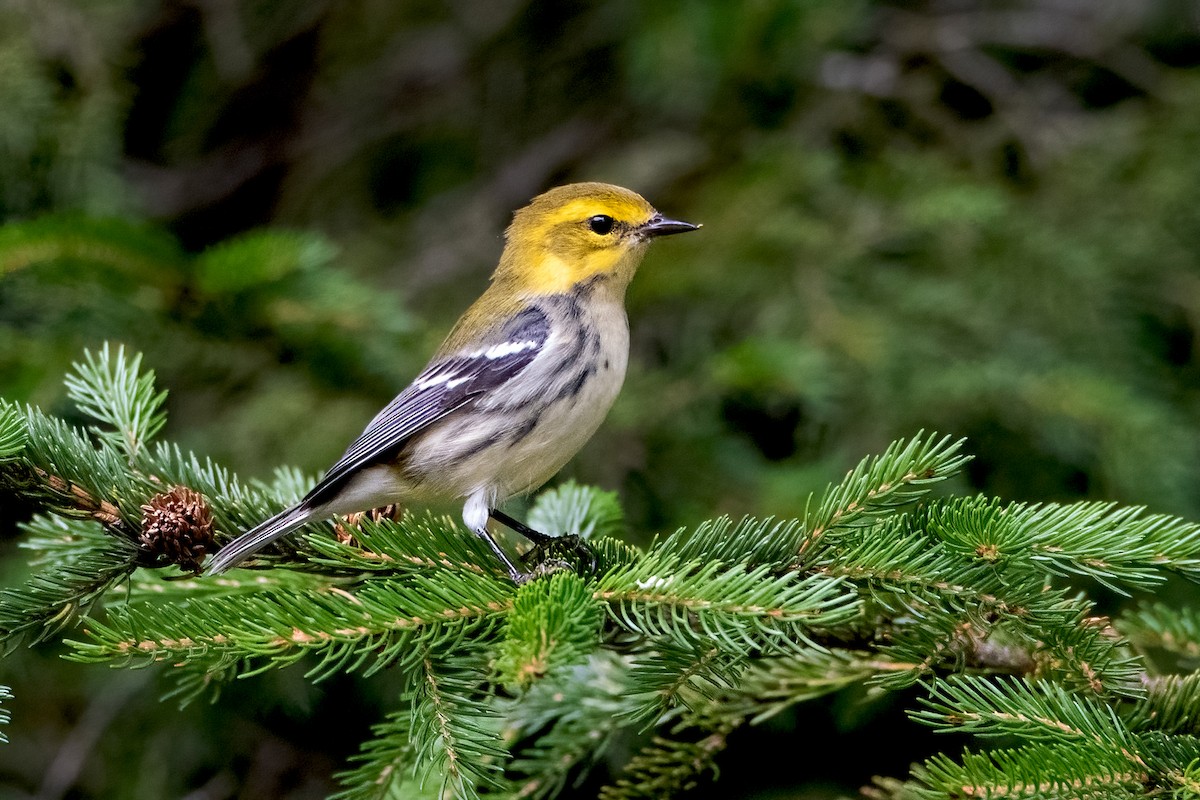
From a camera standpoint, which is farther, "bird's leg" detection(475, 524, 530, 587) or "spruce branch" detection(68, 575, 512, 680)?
"bird's leg" detection(475, 524, 530, 587)

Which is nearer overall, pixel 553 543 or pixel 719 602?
pixel 719 602

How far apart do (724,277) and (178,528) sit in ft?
7.65

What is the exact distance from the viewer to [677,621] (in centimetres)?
189

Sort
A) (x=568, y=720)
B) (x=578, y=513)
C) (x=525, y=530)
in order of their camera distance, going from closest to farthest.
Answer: (x=568, y=720)
(x=578, y=513)
(x=525, y=530)

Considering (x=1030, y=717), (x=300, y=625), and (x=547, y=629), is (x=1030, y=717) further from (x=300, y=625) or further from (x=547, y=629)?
(x=300, y=625)

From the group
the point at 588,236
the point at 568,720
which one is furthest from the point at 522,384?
Answer: the point at 568,720

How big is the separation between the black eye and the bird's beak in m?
0.11

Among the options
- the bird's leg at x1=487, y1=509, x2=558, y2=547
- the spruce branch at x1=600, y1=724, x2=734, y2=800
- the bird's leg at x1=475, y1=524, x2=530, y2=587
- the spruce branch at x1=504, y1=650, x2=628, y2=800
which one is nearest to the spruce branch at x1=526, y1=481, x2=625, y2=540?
Answer: the bird's leg at x1=487, y1=509, x2=558, y2=547

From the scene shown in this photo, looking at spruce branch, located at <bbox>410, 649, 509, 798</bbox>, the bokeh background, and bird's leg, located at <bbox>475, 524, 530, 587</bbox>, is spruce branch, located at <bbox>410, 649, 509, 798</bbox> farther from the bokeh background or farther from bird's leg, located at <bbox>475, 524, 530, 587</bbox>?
the bokeh background

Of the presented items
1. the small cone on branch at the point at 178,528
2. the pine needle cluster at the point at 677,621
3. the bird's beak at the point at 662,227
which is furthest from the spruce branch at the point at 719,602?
the bird's beak at the point at 662,227

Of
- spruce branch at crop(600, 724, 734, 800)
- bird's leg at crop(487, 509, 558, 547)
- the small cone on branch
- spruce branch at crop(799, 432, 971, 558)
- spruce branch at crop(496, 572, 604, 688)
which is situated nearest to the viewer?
spruce branch at crop(496, 572, 604, 688)

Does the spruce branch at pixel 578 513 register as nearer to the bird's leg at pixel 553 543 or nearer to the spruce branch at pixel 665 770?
the bird's leg at pixel 553 543

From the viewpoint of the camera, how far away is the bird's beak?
342 cm

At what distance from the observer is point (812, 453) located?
146 inches
